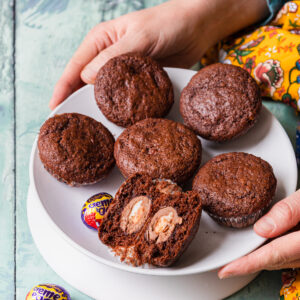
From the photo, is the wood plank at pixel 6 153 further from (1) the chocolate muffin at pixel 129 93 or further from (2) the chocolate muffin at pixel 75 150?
(1) the chocolate muffin at pixel 129 93

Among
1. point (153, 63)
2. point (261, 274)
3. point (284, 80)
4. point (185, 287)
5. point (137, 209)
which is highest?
point (153, 63)

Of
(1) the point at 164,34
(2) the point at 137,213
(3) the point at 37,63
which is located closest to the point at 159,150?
(2) the point at 137,213

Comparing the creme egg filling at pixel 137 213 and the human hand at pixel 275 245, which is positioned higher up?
the creme egg filling at pixel 137 213

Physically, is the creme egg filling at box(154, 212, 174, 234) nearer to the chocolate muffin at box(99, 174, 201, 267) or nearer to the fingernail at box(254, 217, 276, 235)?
the chocolate muffin at box(99, 174, 201, 267)

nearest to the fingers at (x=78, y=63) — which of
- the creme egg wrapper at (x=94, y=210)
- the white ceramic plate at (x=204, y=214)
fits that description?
the white ceramic plate at (x=204, y=214)

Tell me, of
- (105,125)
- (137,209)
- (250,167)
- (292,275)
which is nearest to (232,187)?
(250,167)

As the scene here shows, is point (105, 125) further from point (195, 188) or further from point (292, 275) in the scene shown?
point (292, 275)
